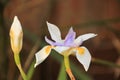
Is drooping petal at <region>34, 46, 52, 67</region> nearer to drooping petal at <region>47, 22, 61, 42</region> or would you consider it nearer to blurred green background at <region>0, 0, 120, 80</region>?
drooping petal at <region>47, 22, 61, 42</region>

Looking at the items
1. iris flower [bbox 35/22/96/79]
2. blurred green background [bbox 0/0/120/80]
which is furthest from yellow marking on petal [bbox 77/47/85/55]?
blurred green background [bbox 0/0/120/80]

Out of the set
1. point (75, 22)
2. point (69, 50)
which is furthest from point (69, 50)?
point (75, 22)

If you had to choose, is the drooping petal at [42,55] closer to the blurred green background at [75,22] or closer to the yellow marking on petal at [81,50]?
the yellow marking on petal at [81,50]

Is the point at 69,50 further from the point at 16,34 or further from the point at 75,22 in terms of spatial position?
the point at 75,22

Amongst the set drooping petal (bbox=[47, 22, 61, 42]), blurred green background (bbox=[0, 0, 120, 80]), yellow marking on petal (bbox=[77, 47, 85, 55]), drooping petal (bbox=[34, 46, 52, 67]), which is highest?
drooping petal (bbox=[47, 22, 61, 42])

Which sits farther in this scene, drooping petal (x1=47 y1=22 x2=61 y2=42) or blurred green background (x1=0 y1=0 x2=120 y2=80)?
blurred green background (x1=0 y1=0 x2=120 y2=80)

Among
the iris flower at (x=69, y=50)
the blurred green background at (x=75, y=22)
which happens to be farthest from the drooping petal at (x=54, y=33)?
the blurred green background at (x=75, y=22)

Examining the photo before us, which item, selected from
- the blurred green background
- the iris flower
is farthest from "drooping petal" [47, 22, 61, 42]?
the blurred green background

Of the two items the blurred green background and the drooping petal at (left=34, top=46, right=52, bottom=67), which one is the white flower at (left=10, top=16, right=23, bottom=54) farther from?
the blurred green background

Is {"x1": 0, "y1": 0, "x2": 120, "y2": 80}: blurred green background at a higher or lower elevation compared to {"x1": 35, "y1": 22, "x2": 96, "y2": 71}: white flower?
lower

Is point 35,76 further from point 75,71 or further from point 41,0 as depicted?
point 75,71

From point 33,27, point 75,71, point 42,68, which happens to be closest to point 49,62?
point 42,68
